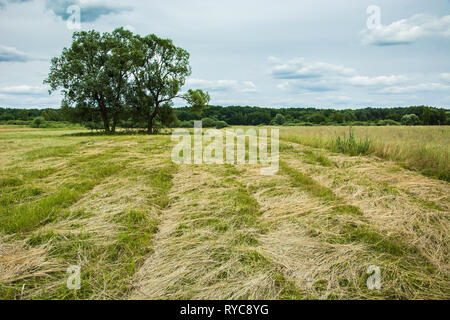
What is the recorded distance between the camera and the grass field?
2.19m

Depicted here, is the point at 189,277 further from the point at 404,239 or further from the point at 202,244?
the point at 404,239

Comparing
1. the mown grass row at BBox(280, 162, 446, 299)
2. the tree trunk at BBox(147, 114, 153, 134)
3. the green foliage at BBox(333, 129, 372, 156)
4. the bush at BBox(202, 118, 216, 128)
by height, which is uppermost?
the bush at BBox(202, 118, 216, 128)

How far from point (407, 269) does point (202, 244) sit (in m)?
2.17

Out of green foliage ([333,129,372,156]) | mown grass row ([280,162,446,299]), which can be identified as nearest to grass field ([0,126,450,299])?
mown grass row ([280,162,446,299])

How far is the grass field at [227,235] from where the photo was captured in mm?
2191

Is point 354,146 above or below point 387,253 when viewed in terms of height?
above

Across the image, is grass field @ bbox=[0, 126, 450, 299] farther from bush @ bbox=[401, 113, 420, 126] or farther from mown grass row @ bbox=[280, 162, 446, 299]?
bush @ bbox=[401, 113, 420, 126]

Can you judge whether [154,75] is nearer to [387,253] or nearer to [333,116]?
[387,253]

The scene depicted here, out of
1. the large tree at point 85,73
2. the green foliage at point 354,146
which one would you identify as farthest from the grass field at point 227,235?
the large tree at point 85,73

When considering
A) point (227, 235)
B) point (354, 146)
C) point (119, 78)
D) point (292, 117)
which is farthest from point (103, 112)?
point (292, 117)

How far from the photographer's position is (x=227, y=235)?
305 centimetres

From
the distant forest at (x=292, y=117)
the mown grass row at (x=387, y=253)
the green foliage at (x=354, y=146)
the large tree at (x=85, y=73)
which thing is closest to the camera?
the mown grass row at (x=387, y=253)

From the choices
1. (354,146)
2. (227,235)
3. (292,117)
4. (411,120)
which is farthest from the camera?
(292,117)

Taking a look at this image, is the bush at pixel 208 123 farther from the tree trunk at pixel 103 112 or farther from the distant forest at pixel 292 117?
the tree trunk at pixel 103 112
